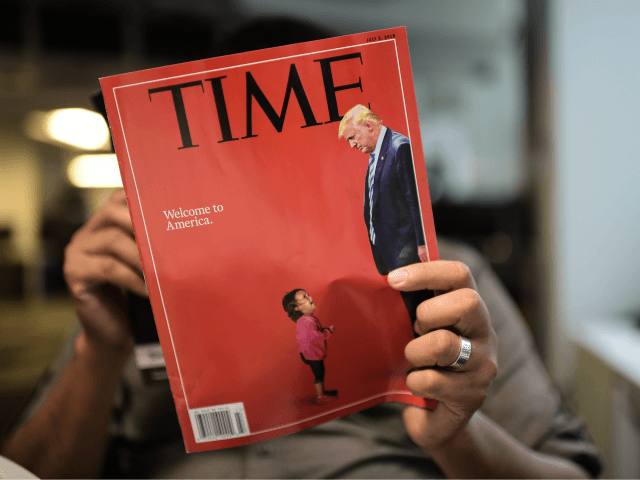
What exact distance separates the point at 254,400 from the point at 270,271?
0.43ft

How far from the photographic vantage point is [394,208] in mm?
360

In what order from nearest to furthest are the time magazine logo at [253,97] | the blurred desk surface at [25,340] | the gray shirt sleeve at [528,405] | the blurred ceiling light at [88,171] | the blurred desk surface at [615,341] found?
the time magazine logo at [253,97], the gray shirt sleeve at [528,405], the blurred ceiling light at [88,171], the blurred desk surface at [615,341], the blurred desk surface at [25,340]

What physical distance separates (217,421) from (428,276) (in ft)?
0.82

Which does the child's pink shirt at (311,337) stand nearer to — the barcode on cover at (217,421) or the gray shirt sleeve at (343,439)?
the barcode on cover at (217,421)

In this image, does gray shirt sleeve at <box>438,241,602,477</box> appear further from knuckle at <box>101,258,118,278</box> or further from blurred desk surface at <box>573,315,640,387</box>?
knuckle at <box>101,258,118,278</box>

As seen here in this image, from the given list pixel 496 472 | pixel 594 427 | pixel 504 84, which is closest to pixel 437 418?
pixel 496 472

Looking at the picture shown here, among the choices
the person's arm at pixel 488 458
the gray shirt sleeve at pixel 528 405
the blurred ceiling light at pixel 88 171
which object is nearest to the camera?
the person's arm at pixel 488 458

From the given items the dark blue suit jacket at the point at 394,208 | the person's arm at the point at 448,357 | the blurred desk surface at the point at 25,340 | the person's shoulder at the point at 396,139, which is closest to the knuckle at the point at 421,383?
the person's arm at the point at 448,357

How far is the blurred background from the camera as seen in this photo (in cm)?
93

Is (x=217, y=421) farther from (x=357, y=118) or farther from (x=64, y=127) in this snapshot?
(x=64, y=127)

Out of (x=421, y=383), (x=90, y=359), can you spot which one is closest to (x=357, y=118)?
(x=421, y=383)

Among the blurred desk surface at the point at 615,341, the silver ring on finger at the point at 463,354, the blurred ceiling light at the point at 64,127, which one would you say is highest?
the blurred ceiling light at the point at 64,127

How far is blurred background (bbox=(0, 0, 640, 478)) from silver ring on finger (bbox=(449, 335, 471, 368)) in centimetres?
64

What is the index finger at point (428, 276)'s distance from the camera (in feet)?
1.16
